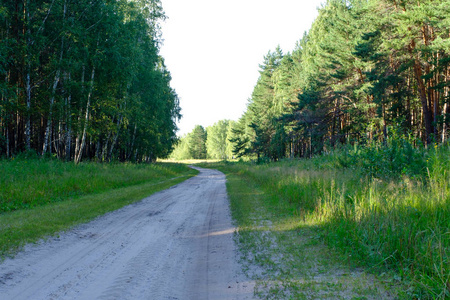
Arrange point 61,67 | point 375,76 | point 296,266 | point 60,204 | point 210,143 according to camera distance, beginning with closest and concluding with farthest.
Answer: point 296,266 → point 60,204 → point 61,67 → point 375,76 → point 210,143

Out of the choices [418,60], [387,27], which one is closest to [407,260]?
[418,60]

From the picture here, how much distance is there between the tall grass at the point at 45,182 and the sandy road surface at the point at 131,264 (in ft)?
13.6

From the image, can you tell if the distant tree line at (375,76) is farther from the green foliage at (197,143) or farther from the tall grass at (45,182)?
the green foliage at (197,143)

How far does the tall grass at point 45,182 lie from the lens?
965cm

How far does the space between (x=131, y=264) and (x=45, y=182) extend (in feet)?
29.6

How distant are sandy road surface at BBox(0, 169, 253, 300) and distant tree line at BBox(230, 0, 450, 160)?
344 inches

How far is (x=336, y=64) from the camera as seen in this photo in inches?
1074

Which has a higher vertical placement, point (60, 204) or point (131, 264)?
point (60, 204)

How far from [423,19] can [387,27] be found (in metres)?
4.47

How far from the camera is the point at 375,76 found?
20734mm

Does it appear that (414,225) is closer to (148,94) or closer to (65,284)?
(65,284)

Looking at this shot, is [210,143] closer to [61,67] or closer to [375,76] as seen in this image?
[375,76]

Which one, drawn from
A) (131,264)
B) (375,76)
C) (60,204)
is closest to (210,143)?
(375,76)

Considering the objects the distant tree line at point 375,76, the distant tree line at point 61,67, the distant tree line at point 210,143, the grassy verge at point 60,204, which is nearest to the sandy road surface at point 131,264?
the grassy verge at point 60,204
